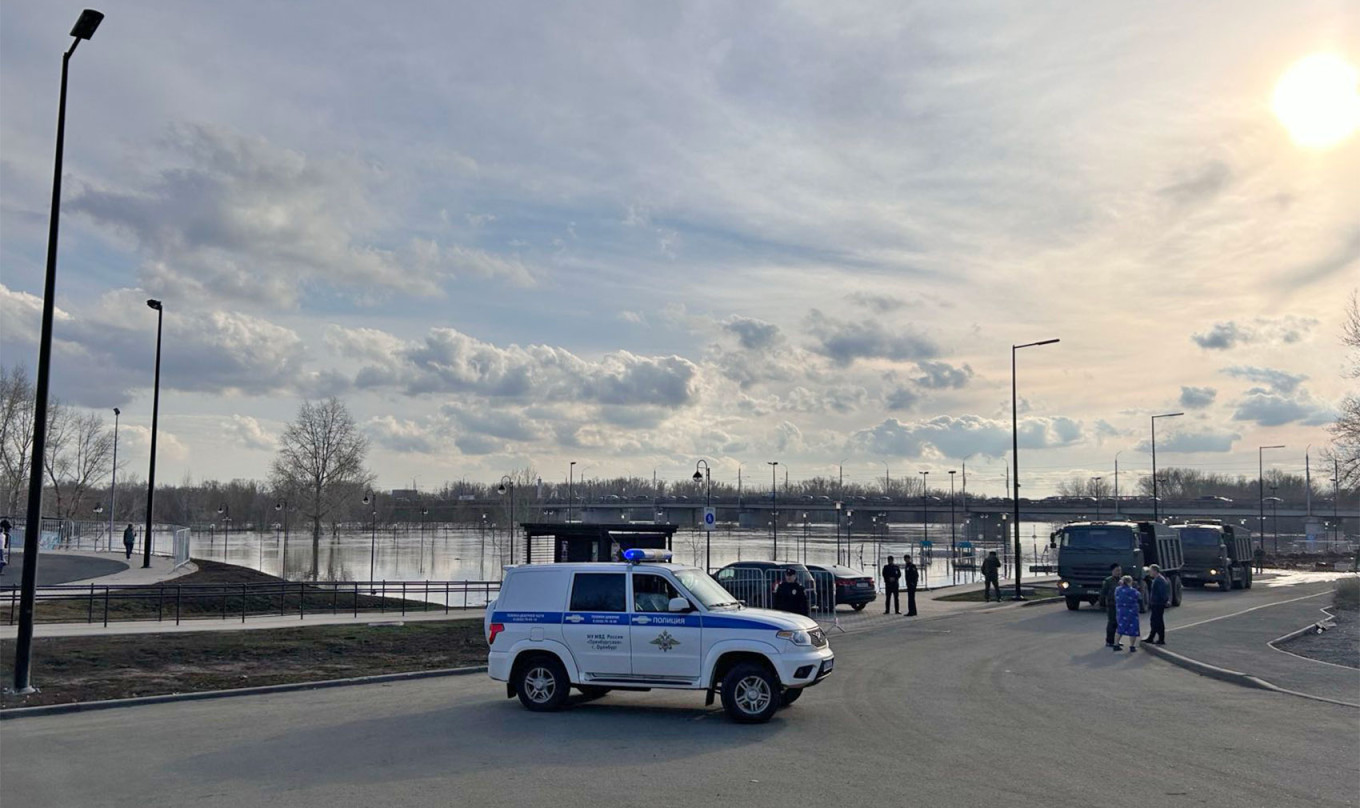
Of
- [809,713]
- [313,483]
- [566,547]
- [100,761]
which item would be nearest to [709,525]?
[566,547]

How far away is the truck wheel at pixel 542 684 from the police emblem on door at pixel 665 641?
1.38 meters

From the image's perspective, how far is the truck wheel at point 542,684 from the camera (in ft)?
44.6

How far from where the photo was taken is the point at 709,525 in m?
35.2

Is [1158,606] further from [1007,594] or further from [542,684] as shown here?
[1007,594]

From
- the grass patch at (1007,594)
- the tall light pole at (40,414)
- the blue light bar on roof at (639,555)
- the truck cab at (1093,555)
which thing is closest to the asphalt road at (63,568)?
the tall light pole at (40,414)

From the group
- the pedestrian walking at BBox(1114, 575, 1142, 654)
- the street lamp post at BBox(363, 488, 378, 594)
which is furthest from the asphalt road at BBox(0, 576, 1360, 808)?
the street lamp post at BBox(363, 488, 378, 594)

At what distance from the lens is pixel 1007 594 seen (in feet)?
133

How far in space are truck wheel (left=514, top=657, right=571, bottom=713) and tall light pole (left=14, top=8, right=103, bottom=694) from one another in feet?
23.7

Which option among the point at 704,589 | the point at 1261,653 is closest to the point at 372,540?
the point at 1261,653

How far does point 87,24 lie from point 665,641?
1227 centimetres

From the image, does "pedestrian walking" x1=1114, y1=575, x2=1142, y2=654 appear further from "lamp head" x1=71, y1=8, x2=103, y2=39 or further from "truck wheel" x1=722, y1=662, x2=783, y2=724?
"lamp head" x1=71, y1=8, x2=103, y2=39

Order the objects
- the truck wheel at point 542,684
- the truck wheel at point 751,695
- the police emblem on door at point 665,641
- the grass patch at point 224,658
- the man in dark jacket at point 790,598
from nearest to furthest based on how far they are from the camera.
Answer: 1. the truck wheel at point 751,695
2. the police emblem on door at point 665,641
3. the truck wheel at point 542,684
4. the grass patch at point 224,658
5. the man in dark jacket at point 790,598

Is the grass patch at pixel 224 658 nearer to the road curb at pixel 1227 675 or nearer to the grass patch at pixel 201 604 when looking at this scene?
the grass patch at pixel 201 604

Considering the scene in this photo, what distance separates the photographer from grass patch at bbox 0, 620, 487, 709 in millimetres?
16156
